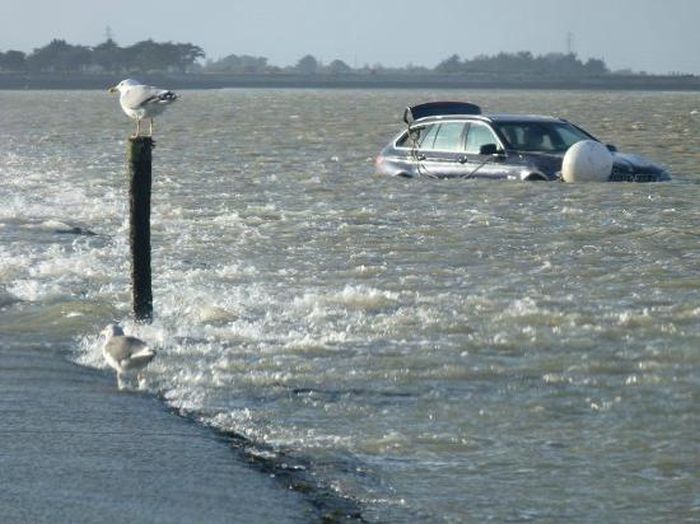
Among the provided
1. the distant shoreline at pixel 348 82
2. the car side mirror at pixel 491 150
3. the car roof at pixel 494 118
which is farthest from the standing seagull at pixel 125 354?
the distant shoreline at pixel 348 82

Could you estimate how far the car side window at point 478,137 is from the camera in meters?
24.0

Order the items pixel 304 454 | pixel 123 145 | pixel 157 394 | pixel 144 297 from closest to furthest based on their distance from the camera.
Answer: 1. pixel 304 454
2. pixel 157 394
3. pixel 144 297
4. pixel 123 145

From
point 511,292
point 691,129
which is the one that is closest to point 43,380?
point 511,292

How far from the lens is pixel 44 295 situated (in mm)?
15734

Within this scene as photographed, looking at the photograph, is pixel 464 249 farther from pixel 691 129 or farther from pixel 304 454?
pixel 691 129

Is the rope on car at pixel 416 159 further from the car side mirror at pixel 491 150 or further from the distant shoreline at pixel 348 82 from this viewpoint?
the distant shoreline at pixel 348 82

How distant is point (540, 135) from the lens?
24.3 m

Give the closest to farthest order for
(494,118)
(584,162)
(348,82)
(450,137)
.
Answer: (584,162) < (494,118) < (450,137) < (348,82)

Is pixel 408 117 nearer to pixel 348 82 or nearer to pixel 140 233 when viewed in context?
pixel 140 233

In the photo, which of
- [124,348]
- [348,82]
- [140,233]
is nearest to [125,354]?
[124,348]

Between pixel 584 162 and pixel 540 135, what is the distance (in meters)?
0.77

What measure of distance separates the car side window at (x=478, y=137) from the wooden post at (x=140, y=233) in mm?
10363

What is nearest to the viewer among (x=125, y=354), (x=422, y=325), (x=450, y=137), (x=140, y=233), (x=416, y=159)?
(x=125, y=354)

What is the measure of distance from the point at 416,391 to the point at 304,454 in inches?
70.2
